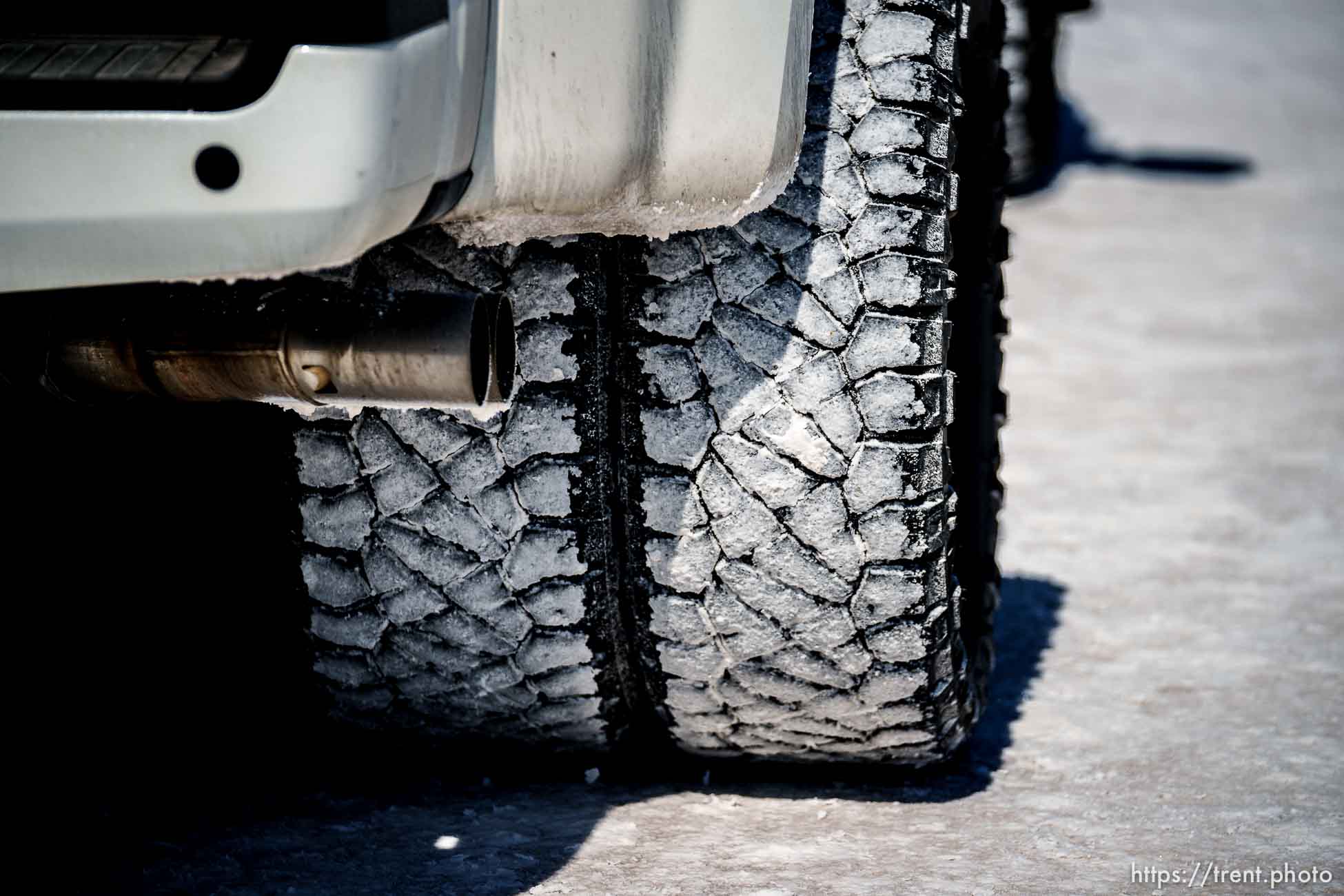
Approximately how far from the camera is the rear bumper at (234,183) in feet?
3.27

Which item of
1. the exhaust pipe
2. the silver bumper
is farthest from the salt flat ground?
the silver bumper

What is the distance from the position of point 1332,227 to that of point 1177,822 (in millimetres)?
6062

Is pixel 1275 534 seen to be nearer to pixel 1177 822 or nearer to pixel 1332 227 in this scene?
pixel 1177 822

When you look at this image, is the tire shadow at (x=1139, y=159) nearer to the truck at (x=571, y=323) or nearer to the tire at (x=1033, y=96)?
the tire at (x=1033, y=96)

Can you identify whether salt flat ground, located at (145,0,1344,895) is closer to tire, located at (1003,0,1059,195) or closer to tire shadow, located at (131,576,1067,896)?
tire shadow, located at (131,576,1067,896)

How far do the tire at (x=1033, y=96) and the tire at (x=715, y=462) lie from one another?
4468mm

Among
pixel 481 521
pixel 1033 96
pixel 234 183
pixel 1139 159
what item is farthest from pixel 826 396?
pixel 1139 159

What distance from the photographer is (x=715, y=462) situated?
62.1 inches

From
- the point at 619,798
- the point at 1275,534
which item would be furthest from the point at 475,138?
the point at 1275,534

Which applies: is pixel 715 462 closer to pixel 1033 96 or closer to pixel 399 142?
pixel 399 142

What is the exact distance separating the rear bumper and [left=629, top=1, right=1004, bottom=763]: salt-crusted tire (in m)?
0.57

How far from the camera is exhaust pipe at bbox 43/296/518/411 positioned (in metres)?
1.27

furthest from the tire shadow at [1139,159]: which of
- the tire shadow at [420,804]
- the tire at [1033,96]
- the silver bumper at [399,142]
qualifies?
the silver bumper at [399,142]

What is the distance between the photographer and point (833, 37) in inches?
62.7
